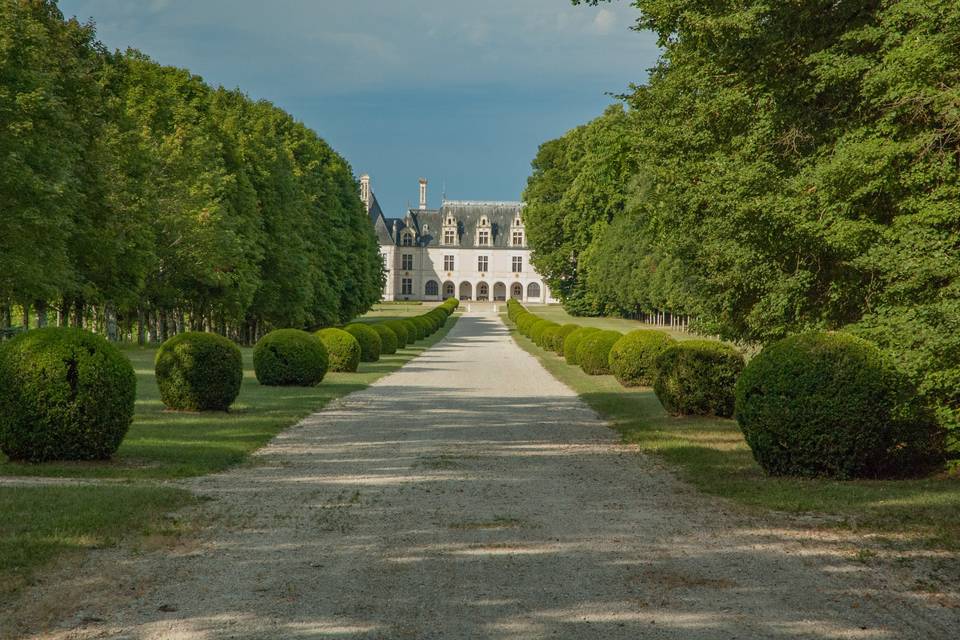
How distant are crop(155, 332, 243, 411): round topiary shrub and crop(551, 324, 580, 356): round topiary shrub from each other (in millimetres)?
19867

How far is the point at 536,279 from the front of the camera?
11581 cm

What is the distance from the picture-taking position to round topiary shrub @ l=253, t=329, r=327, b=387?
70.3 feet

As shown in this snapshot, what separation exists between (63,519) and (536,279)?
358ft

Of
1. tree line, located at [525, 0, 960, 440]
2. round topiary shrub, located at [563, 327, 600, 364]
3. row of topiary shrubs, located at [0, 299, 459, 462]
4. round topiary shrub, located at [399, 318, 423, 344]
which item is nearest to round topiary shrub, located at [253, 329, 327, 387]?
tree line, located at [525, 0, 960, 440]

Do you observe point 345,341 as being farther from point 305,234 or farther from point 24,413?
point 305,234

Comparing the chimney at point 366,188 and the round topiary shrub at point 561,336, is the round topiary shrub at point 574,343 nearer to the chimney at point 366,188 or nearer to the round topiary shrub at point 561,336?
the round topiary shrub at point 561,336

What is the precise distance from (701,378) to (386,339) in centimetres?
2065

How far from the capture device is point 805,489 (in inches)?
359

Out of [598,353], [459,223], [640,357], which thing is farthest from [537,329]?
[459,223]

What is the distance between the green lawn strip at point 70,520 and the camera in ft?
20.1

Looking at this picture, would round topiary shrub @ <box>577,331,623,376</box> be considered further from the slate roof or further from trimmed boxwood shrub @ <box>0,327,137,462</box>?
the slate roof

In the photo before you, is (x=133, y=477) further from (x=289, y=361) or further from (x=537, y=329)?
(x=537, y=329)

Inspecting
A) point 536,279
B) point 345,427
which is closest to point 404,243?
point 536,279

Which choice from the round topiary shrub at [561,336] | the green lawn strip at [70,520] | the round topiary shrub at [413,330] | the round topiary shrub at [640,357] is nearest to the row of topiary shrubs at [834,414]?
the green lawn strip at [70,520]
